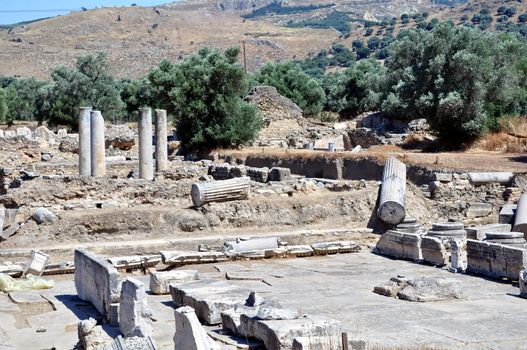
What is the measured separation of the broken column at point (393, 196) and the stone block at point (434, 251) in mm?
2737

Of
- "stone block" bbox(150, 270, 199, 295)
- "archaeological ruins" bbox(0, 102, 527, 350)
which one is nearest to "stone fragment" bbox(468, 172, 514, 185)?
"archaeological ruins" bbox(0, 102, 527, 350)

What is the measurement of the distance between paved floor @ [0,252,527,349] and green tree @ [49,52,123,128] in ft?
124

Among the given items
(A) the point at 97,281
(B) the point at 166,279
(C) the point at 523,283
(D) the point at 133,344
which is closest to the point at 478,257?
(C) the point at 523,283

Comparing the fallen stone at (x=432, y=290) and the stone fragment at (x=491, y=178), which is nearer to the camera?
the fallen stone at (x=432, y=290)

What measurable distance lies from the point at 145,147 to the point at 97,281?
43.3 feet

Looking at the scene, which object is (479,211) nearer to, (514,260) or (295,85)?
(514,260)

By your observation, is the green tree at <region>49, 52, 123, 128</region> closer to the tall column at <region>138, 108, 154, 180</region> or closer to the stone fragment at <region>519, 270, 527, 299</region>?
the tall column at <region>138, 108, 154, 180</region>

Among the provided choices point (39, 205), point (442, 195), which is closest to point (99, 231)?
point (39, 205)

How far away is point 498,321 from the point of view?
11336 mm

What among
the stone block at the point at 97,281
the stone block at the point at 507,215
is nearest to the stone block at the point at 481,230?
the stone block at the point at 507,215

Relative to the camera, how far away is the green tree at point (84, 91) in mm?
51969

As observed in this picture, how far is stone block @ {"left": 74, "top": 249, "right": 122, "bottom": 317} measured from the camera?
1170 centimetres

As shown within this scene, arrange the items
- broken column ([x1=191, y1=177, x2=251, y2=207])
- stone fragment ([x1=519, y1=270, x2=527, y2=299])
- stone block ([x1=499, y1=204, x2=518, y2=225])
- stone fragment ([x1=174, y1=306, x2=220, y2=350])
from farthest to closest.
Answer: broken column ([x1=191, y1=177, x2=251, y2=207]), stone block ([x1=499, y1=204, x2=518, y2=225]), stone fragment ([x1=519, y1=270, x2=527, y2=299]), stone fragment ([x1=174, y1=306, x2=220, y2=350])

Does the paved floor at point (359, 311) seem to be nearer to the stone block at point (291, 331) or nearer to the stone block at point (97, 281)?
the stone block at point (97, 281)
